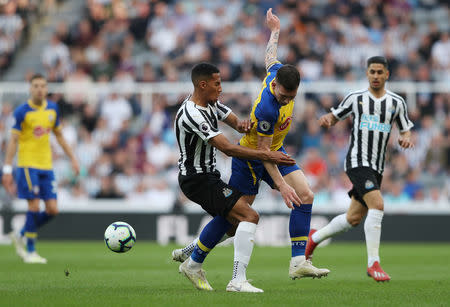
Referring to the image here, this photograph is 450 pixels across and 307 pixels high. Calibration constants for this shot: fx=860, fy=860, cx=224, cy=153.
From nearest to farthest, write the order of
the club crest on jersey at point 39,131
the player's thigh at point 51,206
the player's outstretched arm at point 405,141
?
the player's outstretched arm at point 405,141 < the player's thigh at point 51,206 < the club crest on jersey at point 39,131

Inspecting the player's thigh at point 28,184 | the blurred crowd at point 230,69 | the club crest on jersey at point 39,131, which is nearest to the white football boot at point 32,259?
the player's thigh at point 28,184

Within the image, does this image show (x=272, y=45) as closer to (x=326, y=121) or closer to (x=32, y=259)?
(x=326, y=121)

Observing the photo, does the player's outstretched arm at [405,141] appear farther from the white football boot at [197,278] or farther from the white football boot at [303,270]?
the white football boot at [197,278]

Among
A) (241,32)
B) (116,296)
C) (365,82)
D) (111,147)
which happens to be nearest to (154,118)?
(111,147)

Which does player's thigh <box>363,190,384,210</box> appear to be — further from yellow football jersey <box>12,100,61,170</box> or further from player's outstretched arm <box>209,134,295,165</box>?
yellow football jersey <box>12,100,61,170</box>

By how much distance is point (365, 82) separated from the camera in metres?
18.9

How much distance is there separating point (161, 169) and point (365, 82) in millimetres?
4857

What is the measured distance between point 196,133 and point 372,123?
2541mm

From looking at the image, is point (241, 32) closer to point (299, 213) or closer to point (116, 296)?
point (299, 213)

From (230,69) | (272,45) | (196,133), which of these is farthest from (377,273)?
(230,69)

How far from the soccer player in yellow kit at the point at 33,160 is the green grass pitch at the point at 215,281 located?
0.63m

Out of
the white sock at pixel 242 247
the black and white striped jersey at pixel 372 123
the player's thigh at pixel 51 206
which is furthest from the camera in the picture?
the player's thigh at pixel 51 206

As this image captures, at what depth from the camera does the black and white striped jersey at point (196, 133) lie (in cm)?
784

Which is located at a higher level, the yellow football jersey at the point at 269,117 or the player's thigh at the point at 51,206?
the yellow football jersey at the point at 269,117
